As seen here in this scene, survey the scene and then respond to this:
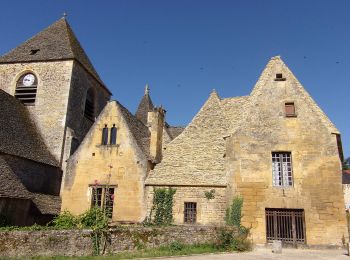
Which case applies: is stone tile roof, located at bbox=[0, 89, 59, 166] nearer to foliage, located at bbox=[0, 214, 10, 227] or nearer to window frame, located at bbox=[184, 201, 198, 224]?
foliage, located at bbox=[0, 214, 10, 227]

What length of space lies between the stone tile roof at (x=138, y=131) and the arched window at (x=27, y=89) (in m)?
8.42

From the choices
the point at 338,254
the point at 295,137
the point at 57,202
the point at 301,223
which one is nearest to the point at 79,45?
the point at 57,202

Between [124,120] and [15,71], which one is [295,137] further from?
[15,71]

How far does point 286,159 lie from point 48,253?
36.0 feet

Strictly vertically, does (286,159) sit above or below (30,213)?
above

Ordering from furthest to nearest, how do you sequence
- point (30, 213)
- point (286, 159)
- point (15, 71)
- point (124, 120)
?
point (15, 71) → point (124, 120) → point (30, 213) → point (286, 159)

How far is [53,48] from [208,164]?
16489mm

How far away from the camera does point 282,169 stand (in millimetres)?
15891

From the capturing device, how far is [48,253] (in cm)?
1172

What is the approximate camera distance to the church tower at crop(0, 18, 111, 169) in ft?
78.5

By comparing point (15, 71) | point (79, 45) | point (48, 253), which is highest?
point (79, 45)

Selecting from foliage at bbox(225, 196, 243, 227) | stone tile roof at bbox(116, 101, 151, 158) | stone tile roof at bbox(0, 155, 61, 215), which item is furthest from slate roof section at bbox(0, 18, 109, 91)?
foliage at bbox(225, 196, 243, 227)

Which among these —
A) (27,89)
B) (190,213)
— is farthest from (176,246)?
(27,89)

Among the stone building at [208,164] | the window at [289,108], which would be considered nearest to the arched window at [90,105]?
the stone building at [208,164]
